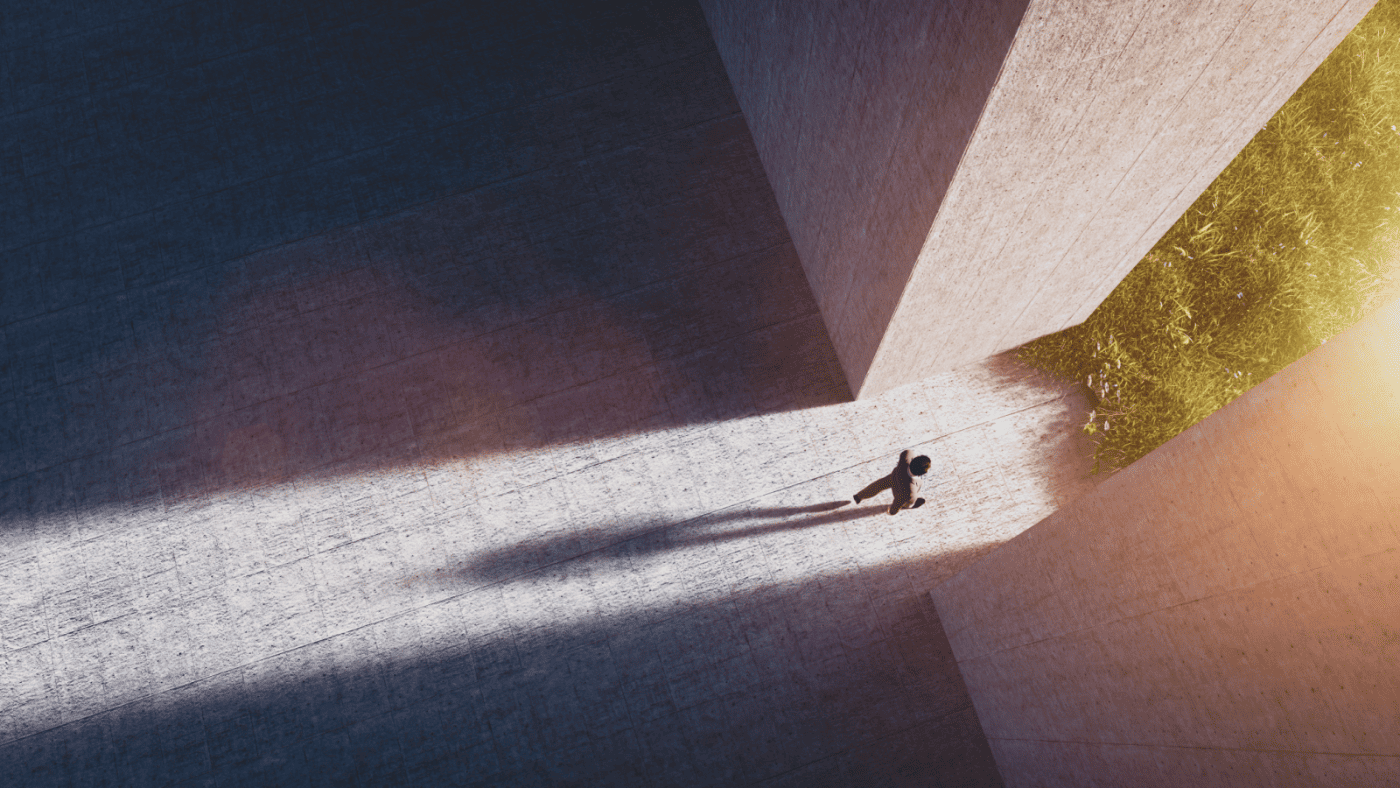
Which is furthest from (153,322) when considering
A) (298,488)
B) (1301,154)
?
(1301,154)

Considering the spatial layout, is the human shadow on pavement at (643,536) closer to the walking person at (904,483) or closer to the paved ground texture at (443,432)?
the paved ground texture at (443,432)

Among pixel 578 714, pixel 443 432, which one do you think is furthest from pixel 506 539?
pixel 578 714

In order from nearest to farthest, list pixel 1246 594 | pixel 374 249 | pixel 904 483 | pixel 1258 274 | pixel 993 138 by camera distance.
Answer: pixel 1246 594 < pixel 993 138 < pixel 904 483 < pixel 1258 274 < pixel 374 249

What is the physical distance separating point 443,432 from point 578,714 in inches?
94.6

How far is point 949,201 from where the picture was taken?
3.40 meters

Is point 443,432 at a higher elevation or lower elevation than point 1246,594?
higher

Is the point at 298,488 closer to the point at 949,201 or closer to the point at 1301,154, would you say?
the point at 949,201

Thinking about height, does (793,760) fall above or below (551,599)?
below

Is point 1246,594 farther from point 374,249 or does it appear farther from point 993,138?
point 374,249

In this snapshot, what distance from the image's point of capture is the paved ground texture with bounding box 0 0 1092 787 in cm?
493

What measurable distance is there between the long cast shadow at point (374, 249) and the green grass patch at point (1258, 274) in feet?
7.36

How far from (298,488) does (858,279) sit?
15.1ft

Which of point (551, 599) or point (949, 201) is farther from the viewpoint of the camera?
point (551, 599)

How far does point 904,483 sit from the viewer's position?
483 centimetres
